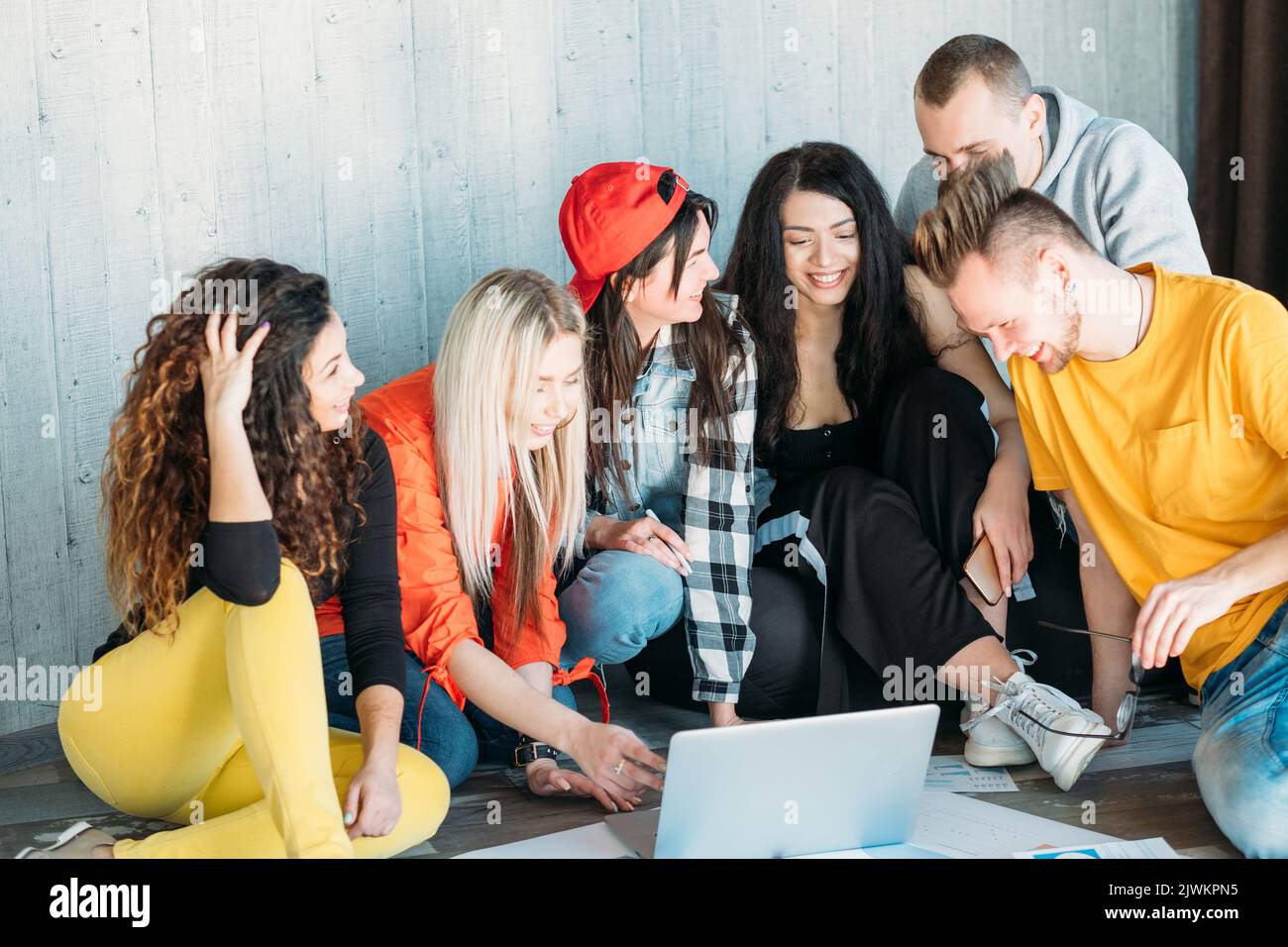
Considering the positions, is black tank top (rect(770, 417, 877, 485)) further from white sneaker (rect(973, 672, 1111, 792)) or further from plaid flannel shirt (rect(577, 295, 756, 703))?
white sneaker (rect(973, 672, 1111, 792))

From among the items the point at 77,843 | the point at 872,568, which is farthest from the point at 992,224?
the point at 77,843

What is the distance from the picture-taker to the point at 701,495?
2021 mm

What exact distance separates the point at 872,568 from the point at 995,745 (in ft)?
1.02

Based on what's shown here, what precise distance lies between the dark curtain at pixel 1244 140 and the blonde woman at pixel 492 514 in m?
1.93

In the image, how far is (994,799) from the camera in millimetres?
1756

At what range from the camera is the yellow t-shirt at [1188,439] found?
1.58 m

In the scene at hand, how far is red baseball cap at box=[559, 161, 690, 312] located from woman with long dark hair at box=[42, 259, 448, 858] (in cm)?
56

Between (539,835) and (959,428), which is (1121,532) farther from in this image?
(539,835)

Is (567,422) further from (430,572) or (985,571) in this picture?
(985,571)

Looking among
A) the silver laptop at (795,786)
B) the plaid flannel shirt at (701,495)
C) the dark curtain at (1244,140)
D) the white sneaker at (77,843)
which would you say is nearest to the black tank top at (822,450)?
the plaid flannel shirt at (701,495)

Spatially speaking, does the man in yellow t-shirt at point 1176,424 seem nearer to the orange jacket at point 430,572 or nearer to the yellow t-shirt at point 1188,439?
the yellow t-shirt at point 1188,439

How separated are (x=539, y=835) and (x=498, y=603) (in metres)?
0.36
